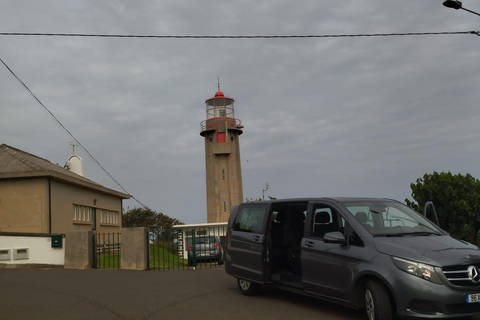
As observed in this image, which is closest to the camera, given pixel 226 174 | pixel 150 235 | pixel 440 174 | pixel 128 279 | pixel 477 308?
pixel 477 308

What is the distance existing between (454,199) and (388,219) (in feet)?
40.3

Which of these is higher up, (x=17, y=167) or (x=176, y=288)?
(x=17, y=167)

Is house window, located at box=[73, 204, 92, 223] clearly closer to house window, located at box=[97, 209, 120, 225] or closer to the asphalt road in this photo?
house window, located at box=[97, 209, 120, 225]

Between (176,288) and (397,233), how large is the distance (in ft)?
19.8

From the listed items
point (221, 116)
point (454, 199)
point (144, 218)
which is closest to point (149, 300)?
point (454, 199)

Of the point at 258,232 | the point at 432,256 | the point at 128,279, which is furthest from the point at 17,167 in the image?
the point at 432,256

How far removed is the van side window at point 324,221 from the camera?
812 centimetres

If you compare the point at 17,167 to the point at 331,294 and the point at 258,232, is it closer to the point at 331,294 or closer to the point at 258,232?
the point at 258,232

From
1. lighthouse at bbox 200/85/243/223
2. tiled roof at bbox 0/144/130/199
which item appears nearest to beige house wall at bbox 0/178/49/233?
tiled roof at bbox 0/144/130/199

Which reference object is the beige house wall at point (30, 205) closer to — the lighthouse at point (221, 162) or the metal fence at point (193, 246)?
the metal fence at point (193, 246)

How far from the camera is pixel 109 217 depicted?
104 ft

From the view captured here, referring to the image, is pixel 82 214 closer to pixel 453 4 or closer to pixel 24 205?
pixel 24 205

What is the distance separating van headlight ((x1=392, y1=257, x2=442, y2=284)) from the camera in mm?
6184

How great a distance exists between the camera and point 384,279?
651cm
